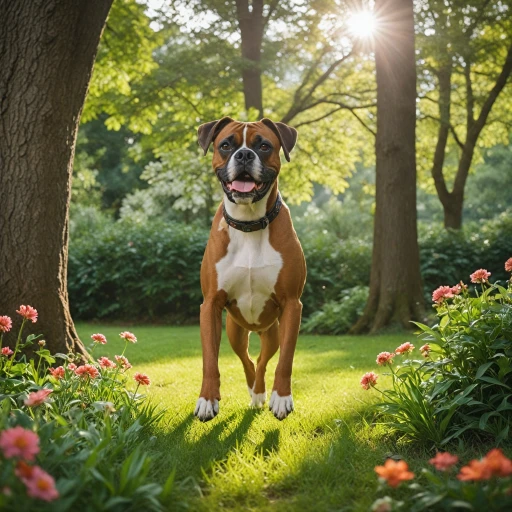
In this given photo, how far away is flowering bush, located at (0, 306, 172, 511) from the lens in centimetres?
198

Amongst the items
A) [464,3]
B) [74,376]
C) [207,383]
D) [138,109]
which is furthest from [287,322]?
[464,3]

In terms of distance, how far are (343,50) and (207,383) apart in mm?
13956

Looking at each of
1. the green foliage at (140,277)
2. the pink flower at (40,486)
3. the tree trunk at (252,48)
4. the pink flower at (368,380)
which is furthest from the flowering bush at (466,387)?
the tree trunk at (252,48)

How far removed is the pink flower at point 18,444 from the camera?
193 centimetres

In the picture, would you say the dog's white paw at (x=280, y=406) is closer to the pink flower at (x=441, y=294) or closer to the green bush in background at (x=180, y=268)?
the pink flower at (x=441, y=294)

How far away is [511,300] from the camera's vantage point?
3.70 m

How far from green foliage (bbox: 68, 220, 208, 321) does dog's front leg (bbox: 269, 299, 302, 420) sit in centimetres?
924

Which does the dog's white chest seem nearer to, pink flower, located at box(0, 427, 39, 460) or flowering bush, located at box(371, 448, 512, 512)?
flowering bush, located at box(371, 448, 512, 512)

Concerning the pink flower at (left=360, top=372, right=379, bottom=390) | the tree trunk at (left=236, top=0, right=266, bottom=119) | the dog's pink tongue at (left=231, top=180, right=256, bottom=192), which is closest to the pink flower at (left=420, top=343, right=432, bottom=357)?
the pink flower at (left=360, top=372, right=379, bottom=390)

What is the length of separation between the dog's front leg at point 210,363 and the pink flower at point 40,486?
1759mm

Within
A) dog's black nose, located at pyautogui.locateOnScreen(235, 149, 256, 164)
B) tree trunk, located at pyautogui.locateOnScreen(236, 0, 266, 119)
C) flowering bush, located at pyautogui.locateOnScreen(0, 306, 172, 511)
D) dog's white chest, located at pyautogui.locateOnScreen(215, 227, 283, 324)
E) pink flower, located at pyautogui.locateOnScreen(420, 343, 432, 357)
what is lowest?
flowering bush, located at pyautogui.locateOnScreen(0, 306, 172, 511)

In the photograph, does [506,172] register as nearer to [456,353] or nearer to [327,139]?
[327,139]

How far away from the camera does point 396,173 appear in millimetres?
9906

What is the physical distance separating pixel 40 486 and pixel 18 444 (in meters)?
0.16
